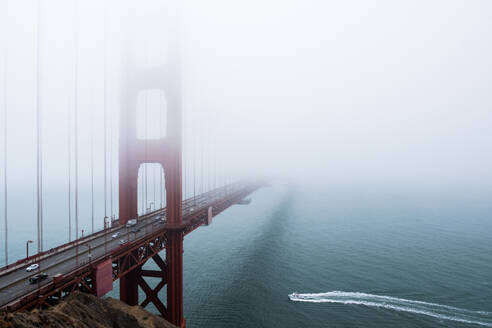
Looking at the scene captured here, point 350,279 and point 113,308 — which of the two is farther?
point 350,279

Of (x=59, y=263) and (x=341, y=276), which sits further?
(x=341, y=276)

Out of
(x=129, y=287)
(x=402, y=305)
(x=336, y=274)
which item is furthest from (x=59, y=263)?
(x=336, y=274)

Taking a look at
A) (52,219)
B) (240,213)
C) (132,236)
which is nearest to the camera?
(132,236)

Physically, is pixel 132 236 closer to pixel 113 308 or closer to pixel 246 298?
pixel 113 308

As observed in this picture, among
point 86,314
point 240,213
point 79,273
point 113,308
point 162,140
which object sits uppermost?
point 162,140

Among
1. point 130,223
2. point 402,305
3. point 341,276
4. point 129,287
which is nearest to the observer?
point 129,287

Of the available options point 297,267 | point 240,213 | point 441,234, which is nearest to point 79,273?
point 297,267

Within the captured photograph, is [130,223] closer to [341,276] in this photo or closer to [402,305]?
[341,276]

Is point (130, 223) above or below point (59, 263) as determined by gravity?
above
